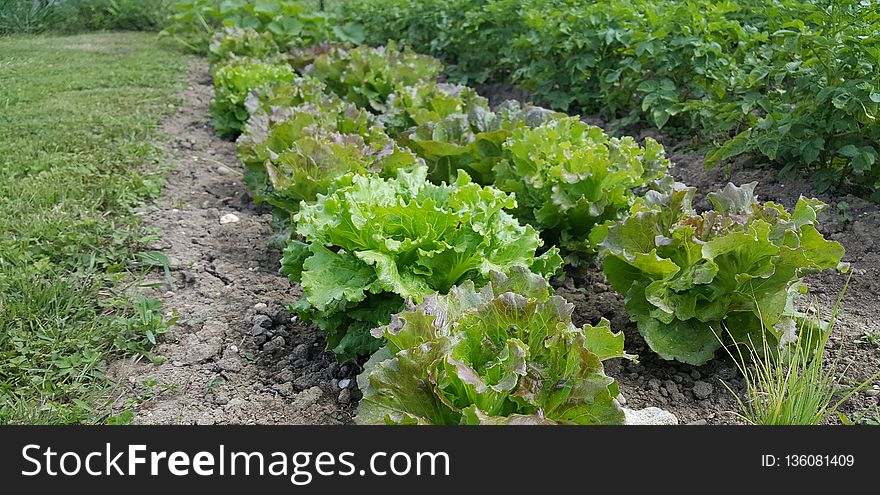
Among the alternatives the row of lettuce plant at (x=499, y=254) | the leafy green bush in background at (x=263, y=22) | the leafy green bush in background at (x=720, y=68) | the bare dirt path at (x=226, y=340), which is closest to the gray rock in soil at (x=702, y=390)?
the row of lettuce plant at (x=499, y=254)

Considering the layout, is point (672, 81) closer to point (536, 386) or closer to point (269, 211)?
point (269, 211)

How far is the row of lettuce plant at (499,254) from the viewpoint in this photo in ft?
8.52

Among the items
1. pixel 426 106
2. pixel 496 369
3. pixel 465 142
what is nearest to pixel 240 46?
pixel 426 106

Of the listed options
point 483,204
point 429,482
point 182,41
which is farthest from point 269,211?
point 182,41

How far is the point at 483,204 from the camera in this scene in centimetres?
348

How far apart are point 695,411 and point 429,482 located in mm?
1460

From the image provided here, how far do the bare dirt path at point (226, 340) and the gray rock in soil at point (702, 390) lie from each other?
151cm

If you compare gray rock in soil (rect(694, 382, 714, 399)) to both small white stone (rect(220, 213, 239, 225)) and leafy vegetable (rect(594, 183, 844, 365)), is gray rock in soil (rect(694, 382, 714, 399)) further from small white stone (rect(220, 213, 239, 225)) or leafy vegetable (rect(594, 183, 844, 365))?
small white stone (rect(220, 213, 239, 225))

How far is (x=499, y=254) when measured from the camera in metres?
3.42

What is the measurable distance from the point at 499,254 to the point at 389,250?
1.77ft

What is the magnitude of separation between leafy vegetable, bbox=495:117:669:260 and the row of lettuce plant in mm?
11

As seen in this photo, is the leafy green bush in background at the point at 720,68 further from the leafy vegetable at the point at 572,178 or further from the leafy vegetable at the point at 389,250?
the leafy vegetable at the point at 389,250

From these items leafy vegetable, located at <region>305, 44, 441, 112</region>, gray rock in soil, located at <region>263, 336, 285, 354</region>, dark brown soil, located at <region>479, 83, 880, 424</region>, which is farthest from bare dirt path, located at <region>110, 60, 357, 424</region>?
leafy vegetable, located at <region>305, 44, 441, 112</region>

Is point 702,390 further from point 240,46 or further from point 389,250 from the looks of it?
point 240,46
